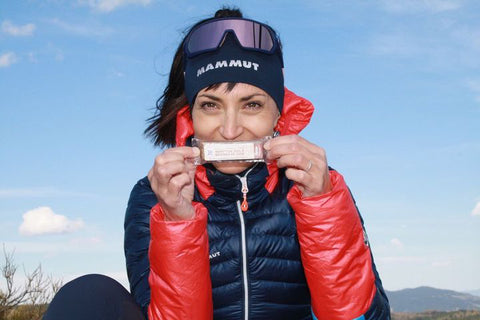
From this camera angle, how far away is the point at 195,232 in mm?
3367

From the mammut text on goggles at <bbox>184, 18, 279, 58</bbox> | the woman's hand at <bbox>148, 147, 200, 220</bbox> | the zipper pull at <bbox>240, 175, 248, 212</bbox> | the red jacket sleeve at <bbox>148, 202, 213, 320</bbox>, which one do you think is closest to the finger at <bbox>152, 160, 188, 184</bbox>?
the woman's hand at <bbox>148, 147, 200, 220</bbox>

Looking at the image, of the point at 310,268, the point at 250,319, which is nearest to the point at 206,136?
the point at 310,268

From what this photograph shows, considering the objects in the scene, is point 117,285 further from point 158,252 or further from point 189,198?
point 189,198

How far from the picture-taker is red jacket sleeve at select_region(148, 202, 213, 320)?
3.34 metres

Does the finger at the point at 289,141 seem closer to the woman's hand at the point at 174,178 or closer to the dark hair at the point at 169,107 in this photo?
the woman's hand at the point at 174,178

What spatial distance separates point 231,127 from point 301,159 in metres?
0.67

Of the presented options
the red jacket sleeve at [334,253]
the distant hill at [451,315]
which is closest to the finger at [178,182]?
the red jacket sleeve at [334,253]

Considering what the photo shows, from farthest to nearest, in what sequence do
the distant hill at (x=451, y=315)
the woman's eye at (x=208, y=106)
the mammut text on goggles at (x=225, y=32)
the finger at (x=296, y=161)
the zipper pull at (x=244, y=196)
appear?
the distant hill at (x=451, y=315), the mammut text on goggles at (x=225, y=32), the zipper pull at (x=244, y=196), the woman's eye at (x=208, y=106), the finger at (x=296, y=161)

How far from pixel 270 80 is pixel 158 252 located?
1575 mm

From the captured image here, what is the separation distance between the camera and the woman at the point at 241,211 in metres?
3.31

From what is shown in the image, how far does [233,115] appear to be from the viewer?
11.9ft

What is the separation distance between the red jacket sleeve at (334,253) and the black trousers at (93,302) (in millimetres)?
1213

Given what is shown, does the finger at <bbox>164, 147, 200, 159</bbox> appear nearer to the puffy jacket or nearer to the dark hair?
the puffy jacket

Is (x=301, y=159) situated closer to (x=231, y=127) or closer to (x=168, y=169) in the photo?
(x=231, y=127)
